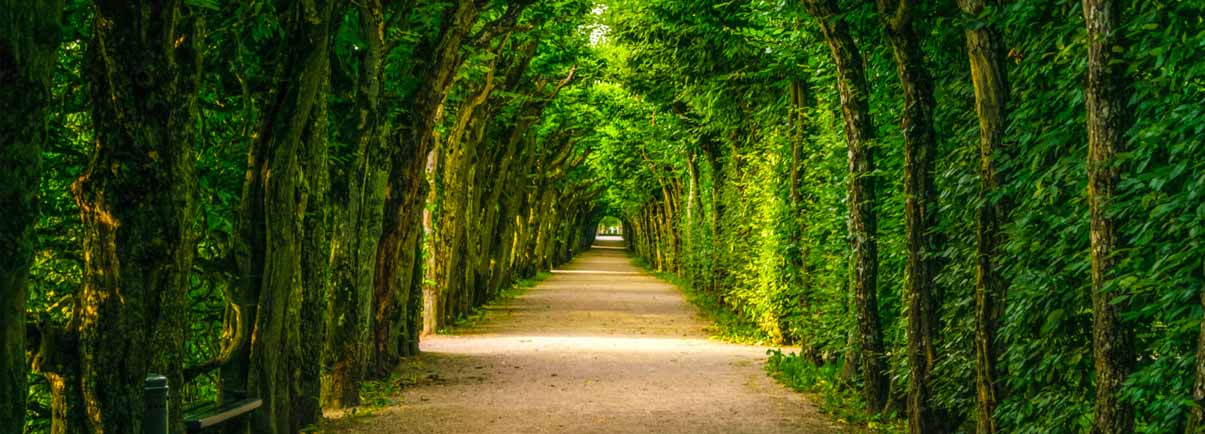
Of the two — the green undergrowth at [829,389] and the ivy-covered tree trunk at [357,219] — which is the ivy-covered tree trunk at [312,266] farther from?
the green undergrowth at [829,389]

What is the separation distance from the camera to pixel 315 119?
391 inches

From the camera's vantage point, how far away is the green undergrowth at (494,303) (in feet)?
84.9

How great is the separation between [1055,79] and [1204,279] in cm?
226

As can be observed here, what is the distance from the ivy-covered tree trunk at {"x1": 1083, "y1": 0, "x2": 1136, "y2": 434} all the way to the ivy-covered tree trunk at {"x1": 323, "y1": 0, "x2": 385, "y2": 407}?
7.53 metres

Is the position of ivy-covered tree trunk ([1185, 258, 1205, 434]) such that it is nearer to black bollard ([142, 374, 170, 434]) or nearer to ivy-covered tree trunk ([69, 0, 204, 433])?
black bollard ([142, 374, 170, 434])

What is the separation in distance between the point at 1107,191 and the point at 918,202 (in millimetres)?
4070

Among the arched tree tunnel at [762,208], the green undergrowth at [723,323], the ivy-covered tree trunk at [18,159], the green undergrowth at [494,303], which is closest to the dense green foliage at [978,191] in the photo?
the arched tree tunnel at [762,208]

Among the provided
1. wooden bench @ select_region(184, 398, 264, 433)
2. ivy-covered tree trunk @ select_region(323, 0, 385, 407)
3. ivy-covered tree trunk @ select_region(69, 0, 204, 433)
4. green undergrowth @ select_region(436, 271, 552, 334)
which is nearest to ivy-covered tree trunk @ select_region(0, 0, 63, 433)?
ivy-covered tree trunk @ select_region(69, 0, 204, 433)

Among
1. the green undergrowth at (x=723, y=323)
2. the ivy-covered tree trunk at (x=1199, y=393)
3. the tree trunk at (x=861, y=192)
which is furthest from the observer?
the green undergrowth at (x=723, y=323)

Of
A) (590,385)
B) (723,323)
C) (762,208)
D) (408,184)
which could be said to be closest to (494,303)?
(723,323)

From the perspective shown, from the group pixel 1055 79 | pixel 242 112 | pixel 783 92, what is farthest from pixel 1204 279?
pixel 783 92

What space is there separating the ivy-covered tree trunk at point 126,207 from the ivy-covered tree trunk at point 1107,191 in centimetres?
444

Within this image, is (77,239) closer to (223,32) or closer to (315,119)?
(223,32)

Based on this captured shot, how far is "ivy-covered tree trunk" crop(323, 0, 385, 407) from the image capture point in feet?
39.1
